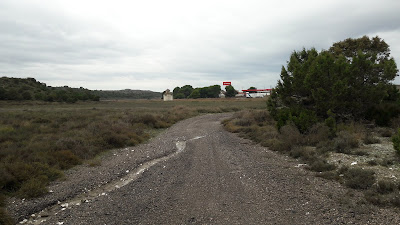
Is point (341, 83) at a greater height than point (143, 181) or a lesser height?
greater

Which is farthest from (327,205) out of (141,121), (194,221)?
(141,121)

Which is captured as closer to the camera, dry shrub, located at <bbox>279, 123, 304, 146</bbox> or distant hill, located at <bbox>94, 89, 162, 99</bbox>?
dry shrub, located at <bbox>279, 123, 304, 146</bbox>

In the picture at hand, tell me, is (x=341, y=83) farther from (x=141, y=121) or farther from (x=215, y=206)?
(x=141, y=121)

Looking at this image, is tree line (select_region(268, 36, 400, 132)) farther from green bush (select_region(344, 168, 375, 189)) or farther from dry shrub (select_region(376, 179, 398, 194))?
dry shrub (select_region(376, 179, 398, 194))

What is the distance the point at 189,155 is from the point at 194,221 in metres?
7.13

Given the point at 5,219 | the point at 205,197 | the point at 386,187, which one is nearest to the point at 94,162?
the point at 5,219

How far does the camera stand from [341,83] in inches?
565

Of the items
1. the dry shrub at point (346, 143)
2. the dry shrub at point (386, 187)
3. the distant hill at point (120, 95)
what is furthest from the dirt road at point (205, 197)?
the distant hill at point (120, 95)

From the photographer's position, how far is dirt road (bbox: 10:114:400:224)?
569cm

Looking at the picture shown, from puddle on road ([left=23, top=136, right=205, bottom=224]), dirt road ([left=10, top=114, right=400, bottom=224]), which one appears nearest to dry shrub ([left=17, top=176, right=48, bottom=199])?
dirt road ([left=10, top=114, right=400, bottom=224])

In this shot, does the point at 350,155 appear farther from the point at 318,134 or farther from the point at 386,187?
the point at 386,187

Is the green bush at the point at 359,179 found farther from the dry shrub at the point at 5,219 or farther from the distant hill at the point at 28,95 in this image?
the distant hill at the point at 28,95

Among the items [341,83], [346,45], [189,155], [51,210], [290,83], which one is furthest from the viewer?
[346,45]

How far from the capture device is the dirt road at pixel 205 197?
18.7ft
